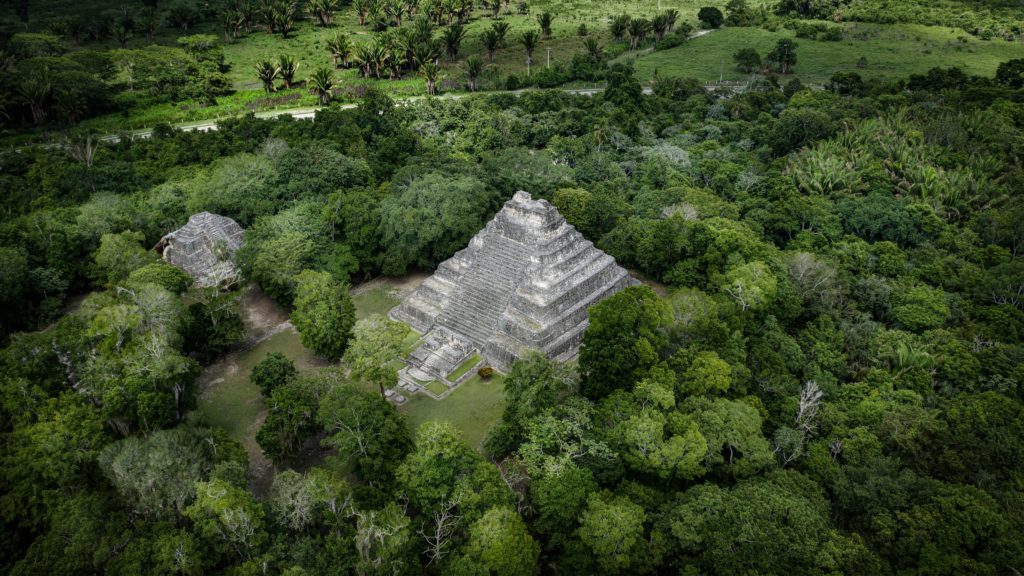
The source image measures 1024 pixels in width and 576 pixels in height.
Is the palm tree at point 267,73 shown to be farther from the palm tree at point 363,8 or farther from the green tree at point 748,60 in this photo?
the green tree at point 748,60

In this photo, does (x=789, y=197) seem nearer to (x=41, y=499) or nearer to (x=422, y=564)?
(x=422, y=564)

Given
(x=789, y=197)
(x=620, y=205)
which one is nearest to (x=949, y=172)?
(x=789, y=197)

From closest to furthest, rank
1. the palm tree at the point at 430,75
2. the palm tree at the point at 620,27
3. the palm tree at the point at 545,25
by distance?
1. the palm tree at the point at 430,75
2. the palm tree at the point at 620,27
3. the palm tree at the point at 545,25

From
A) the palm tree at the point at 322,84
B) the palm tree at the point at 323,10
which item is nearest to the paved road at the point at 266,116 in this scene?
the palm tree at the point at 322,84

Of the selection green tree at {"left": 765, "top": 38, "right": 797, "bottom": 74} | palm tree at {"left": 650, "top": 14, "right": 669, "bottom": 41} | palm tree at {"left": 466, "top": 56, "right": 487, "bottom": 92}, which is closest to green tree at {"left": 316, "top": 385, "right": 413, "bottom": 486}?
palm tree at {"left": 466, "top": 56, "right": 487, "bottom": 92}

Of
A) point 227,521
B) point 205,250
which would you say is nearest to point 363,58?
point 205,250

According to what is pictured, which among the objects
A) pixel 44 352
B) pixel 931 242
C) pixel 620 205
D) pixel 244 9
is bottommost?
pixel 931 242

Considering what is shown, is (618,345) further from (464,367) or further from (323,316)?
(323,316)
